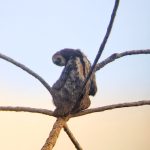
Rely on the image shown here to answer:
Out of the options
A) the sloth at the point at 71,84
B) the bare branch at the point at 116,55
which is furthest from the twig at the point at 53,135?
the bare branch at the point at 116,55

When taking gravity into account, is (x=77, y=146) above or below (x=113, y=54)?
below

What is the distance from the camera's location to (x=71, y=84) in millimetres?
2504

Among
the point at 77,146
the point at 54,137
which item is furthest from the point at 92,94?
the point at 54,137

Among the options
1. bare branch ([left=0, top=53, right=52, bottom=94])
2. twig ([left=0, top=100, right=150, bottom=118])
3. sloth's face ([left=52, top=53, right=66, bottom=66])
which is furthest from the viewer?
sloth's face ([left=52, top=53, right=66, bottom=66])

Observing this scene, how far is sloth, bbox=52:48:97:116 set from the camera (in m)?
Answer: 2.34

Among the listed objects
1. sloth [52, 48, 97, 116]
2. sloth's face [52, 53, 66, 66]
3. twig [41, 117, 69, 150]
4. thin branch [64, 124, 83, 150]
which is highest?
sloth's face [52, 53, 66, 66]

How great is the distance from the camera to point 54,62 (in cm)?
260

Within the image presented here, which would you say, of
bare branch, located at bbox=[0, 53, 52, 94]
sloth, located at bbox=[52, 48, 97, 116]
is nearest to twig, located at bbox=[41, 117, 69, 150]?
sloth, located at bbox=[52, 48, 97, 116]

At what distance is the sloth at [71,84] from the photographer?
2.34 meters

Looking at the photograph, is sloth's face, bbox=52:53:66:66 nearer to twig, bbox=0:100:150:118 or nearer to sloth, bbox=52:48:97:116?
sloth, bbox=52:48:97:116

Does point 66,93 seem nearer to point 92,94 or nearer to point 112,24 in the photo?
point 92,94

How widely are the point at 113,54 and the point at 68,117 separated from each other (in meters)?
0.48

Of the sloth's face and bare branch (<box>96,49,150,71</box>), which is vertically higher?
the sloth's face

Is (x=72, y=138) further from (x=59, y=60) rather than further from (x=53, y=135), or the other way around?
(x=59, y=60)
